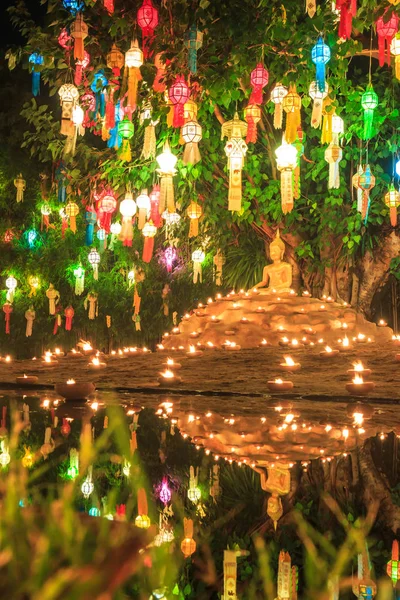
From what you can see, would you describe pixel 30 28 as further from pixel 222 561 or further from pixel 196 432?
pixel 222 561

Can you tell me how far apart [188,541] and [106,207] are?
827cm

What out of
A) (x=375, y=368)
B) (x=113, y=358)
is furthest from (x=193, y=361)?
(x=375, y=368)

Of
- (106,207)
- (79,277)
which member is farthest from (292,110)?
(79,277)

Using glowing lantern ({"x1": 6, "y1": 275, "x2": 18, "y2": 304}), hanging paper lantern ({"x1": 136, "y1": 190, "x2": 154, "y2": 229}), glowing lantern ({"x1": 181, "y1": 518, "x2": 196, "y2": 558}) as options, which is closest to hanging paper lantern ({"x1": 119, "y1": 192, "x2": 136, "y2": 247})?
hanging paper lantern ({"x1": 136, "y1": 190, "x2": 154, "y2": 229})

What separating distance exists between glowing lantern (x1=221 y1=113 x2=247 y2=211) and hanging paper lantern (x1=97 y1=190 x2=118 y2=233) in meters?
2.31

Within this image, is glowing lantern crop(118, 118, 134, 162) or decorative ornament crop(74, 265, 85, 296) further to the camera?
decorative ornament crop(74, 265, 85, 296)

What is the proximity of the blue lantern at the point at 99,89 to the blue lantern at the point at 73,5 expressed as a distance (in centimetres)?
74

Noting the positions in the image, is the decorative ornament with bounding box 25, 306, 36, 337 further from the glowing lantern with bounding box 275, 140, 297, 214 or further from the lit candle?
the lit candle

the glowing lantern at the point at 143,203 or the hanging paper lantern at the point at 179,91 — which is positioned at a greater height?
the hanging paper lantern at the point at 179,91

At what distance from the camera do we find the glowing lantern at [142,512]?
250 cm

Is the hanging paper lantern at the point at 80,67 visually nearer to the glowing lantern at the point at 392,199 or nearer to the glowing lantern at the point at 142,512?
the glowing lantern at the point at 392,199

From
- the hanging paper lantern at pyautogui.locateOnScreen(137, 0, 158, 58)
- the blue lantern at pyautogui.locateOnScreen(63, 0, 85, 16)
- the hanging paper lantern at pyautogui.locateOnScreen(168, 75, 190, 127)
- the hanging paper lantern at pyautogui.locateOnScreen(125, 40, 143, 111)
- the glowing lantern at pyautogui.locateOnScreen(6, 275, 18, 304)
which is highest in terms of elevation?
the blue lantern at pyautogui.locateOnScreen(63, 0, 85, 16)

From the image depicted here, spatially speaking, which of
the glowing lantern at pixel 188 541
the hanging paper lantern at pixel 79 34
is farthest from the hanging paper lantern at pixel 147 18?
the glowing lantern at pixel 188 541

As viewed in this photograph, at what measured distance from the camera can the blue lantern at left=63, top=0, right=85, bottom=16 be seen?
7.88 m
